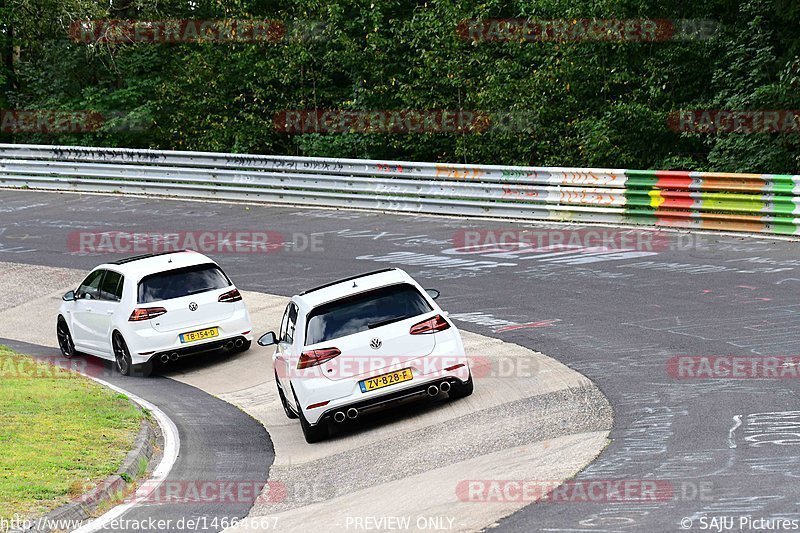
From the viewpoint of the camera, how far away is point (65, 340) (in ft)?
59.3

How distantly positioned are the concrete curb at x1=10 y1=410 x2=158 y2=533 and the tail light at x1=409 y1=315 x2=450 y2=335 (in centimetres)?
300

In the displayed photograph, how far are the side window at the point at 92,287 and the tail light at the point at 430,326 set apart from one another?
23.1ft

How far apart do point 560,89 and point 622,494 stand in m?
20.5

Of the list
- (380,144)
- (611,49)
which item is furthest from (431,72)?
(611,49)

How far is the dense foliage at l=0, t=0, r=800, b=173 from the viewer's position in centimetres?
2509

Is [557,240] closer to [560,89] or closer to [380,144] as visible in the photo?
[560,89]

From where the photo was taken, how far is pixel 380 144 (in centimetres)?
3145
